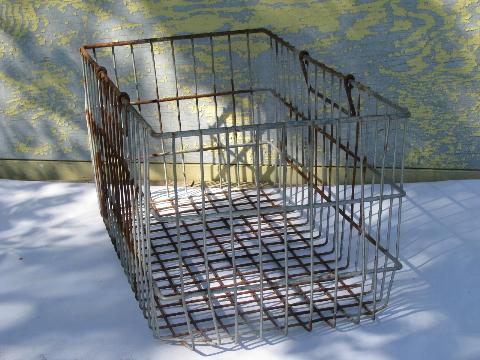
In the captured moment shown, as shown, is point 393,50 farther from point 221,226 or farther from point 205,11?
point 221,226

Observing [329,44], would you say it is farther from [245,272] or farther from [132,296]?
[132,296]

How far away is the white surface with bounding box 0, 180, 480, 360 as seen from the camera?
256cm

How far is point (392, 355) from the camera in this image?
2496 mm

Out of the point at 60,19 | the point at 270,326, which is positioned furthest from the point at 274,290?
the point at 60,19

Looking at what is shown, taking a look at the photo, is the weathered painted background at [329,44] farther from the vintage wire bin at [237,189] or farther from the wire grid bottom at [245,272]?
the wire grid bottom at [245,272]

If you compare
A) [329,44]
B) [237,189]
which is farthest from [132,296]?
[329,44]

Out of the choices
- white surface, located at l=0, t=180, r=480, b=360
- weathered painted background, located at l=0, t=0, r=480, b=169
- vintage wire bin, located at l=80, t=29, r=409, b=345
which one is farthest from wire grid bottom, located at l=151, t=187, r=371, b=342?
weathered painted background, located at l=0, t=0, r=480, b=169

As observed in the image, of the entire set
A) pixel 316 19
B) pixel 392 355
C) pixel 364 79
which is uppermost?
pixel 316 19

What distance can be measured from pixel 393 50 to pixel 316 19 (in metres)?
0.38

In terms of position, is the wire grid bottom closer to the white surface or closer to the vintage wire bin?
the vintage wire bin

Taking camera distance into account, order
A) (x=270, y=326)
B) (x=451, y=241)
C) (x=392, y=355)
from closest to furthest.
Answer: (x=392, y=355) < (x=270, y=326) < (x=451, y=241)

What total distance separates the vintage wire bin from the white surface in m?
0.08

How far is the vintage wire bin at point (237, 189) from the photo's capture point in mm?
2523

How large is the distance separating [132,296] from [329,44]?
1.49 meters
